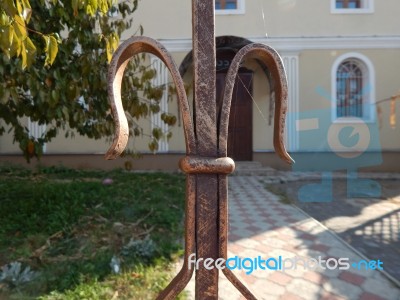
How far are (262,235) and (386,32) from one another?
313 inches

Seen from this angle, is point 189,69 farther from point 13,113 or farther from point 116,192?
point 13,113

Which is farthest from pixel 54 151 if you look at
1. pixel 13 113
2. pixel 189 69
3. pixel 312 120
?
pixel 312 120

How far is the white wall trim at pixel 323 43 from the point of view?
8.83m

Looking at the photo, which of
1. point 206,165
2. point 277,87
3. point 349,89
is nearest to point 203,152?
point 206,165

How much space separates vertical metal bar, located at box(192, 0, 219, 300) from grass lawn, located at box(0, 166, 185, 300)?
1602mm

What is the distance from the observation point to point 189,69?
8.38 m

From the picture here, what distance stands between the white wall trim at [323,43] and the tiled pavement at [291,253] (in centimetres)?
517

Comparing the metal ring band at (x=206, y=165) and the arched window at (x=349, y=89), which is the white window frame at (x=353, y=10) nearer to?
the arched window at (x=349, y=89)

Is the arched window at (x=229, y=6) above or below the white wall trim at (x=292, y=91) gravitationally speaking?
above

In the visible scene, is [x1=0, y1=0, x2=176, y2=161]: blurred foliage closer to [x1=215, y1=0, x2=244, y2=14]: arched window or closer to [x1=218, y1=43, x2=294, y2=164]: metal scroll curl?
[x1=218, y1=43, x2=294, y2=164]: metal scroll curl

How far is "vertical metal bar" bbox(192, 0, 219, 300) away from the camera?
85cm

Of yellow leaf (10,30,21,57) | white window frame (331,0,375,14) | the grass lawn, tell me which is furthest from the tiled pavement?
white window frame (331,0,375,14)

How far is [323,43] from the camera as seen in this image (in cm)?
888

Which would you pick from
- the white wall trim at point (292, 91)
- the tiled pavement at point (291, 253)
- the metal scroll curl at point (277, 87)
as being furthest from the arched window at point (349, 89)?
the metal scroll curl at point (277, 87)
